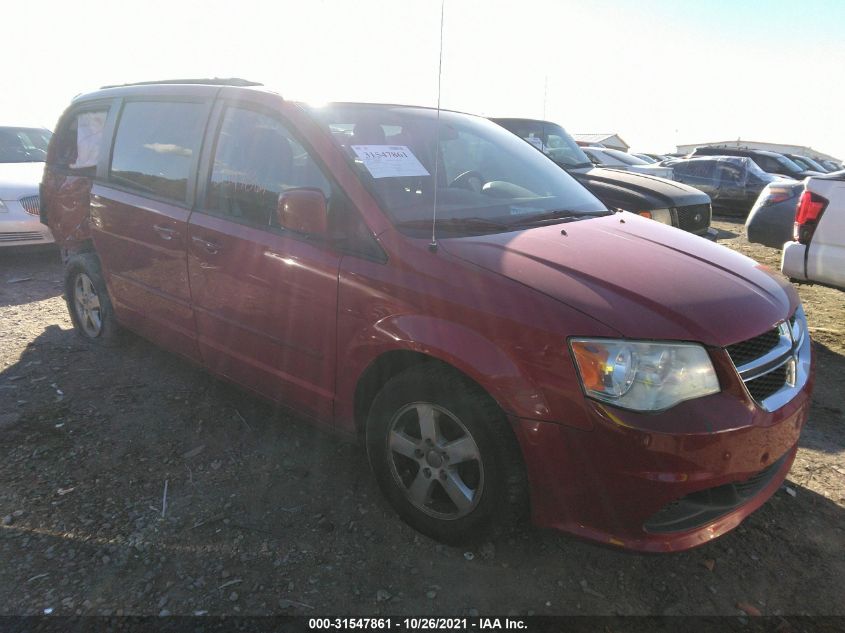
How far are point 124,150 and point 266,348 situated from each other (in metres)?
1.88

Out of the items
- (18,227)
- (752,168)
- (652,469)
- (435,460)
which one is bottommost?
(18,227)

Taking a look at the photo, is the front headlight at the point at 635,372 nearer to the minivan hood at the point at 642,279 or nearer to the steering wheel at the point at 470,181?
the minivan hood at the point at 642,279

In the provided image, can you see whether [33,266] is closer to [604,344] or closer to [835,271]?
[604,344]

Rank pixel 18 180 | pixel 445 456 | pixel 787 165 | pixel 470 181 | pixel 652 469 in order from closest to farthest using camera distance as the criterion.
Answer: pixel 652 469, pixel 445 456, pixel 470 181, pixel 18 180, pixel 787 165

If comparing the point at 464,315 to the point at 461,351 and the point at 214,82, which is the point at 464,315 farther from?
the point at 214,82

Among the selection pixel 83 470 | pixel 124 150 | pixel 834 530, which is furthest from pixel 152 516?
pixel 834 530

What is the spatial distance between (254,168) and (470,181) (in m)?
1.12

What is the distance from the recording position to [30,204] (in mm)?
6828

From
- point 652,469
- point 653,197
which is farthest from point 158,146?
point 653,197

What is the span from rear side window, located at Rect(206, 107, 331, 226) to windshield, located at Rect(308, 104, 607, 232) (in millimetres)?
212

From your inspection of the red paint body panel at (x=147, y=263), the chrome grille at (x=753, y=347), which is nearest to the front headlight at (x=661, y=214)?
the chrome grille at (x=753, y=347)

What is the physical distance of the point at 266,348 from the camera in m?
2.86

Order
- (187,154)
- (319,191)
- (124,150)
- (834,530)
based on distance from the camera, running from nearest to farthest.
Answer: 1. (319,191)
2. (834,530)
3. (187,154)
4. (124,150)

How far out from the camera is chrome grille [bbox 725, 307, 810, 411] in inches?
80.6
